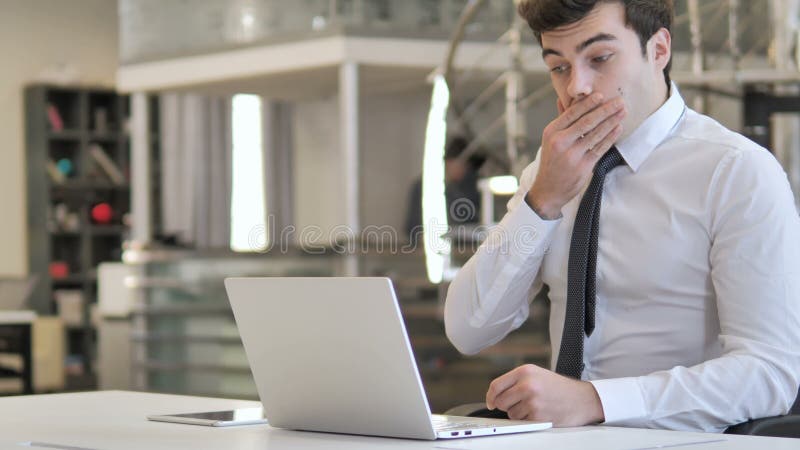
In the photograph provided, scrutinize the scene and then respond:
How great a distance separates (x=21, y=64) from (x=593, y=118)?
8844 millimetres

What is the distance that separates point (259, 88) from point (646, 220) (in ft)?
20.6

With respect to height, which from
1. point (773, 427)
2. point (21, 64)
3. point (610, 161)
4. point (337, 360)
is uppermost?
point (21, 64)

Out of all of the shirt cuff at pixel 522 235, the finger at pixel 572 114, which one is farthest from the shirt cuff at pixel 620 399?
the finger at pixel 572 114

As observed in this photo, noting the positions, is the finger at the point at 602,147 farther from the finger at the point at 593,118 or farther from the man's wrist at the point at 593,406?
the man's wrist at the point at 593,406

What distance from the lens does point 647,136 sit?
2.02m

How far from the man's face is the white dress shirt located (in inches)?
3.2

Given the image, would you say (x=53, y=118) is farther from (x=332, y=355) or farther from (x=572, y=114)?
(x=332, y=355)

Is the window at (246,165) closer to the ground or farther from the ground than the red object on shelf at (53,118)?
closer to the ground

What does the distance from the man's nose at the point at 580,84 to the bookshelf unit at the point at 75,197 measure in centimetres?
812

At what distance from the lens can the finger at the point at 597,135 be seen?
6.09 ft

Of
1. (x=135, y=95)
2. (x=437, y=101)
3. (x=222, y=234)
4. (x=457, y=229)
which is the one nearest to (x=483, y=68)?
(x=437, y=101)

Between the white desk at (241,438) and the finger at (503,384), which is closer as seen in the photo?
the white desk at (241,438)

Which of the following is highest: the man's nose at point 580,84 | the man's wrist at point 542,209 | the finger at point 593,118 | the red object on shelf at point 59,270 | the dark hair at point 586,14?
the dark hair at point 586,14

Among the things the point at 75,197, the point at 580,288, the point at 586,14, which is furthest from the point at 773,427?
the point at 75,197
